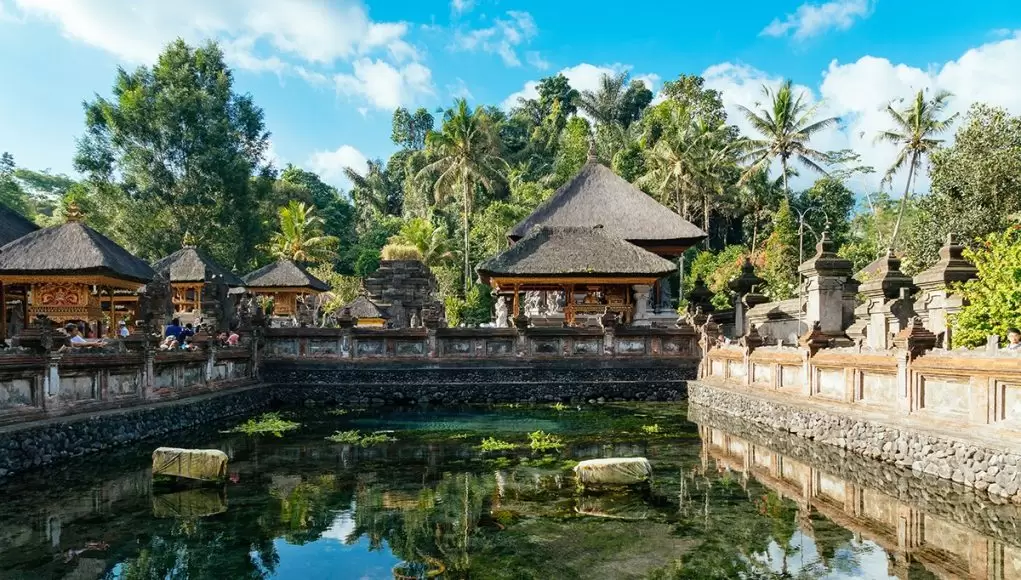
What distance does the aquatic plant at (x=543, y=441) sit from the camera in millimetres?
14148

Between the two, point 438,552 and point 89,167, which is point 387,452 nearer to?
point 438,552

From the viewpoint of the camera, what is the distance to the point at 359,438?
50.6ft

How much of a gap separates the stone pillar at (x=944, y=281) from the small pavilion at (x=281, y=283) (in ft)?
86.9

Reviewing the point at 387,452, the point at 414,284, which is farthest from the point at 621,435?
the point at 414,284

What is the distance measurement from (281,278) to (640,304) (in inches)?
713

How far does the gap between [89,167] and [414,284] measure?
1997 cm

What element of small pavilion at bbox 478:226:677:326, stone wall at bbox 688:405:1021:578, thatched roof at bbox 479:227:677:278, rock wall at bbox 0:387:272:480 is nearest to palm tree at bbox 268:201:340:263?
small pavilion at bbox 478:226:677:326

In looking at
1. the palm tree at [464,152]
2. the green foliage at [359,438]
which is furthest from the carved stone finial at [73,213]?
the palm tree at [464,152]

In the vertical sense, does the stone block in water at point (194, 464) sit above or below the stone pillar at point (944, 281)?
below

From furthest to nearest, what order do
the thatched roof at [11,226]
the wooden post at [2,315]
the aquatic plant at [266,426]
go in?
1. the thatched roof at [11,226]
2. the wooden post at [2,315]
3. the aquatic plant at [266,426]

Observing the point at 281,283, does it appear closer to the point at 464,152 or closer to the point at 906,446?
the point at 464,152

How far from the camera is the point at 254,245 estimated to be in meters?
44.3

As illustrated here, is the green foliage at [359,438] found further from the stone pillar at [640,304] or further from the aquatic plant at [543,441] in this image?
the stone pillar at [640,304]

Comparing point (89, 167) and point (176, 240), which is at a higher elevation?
point (89, 167)
